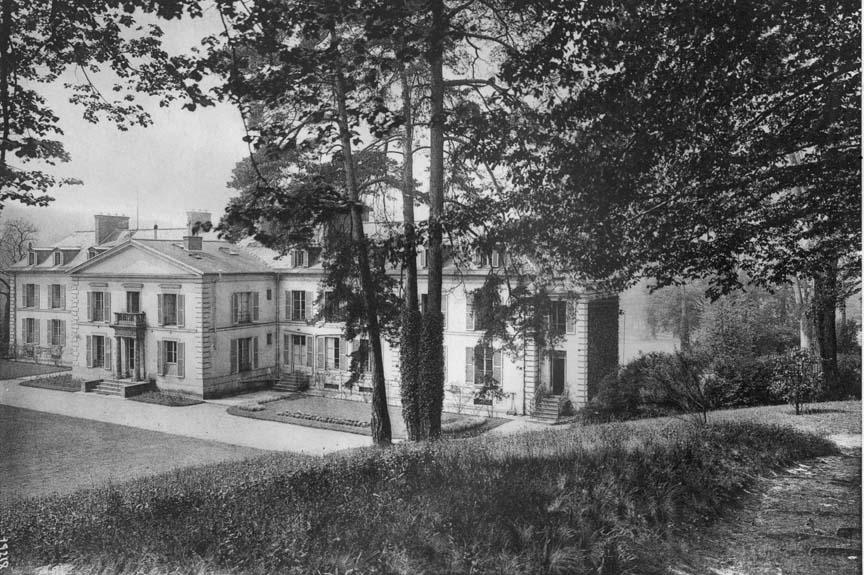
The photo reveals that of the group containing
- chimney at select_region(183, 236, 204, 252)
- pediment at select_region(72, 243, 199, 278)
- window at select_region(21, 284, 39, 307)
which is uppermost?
chimney at select_region(183, 236, 204, 252)

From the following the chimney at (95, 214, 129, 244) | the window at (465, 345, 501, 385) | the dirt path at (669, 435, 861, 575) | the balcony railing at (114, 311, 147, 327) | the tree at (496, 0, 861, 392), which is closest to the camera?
the dirt path at (669, 435, 861, 575)

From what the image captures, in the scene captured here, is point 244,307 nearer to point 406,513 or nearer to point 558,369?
point 406,513

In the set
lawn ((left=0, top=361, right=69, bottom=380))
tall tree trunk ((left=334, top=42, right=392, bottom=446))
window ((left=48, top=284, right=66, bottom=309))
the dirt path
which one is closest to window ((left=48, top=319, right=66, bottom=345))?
window ((left=48, top=284, right=66, bottom=309))

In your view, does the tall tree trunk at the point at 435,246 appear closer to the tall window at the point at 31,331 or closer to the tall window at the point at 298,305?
the tall window at the point at 298,305

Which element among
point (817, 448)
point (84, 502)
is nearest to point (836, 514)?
point (817, 448)

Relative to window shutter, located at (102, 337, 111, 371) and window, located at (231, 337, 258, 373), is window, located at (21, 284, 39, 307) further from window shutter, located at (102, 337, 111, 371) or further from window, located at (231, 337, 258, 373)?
window, located at (231, 337, 258, 373)

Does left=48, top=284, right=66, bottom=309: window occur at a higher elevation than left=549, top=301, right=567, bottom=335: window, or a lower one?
higher

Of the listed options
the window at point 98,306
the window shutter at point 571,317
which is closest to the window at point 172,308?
the window at point 98,306

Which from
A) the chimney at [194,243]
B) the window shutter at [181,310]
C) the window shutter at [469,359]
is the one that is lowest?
the window shutter at [469,359]
